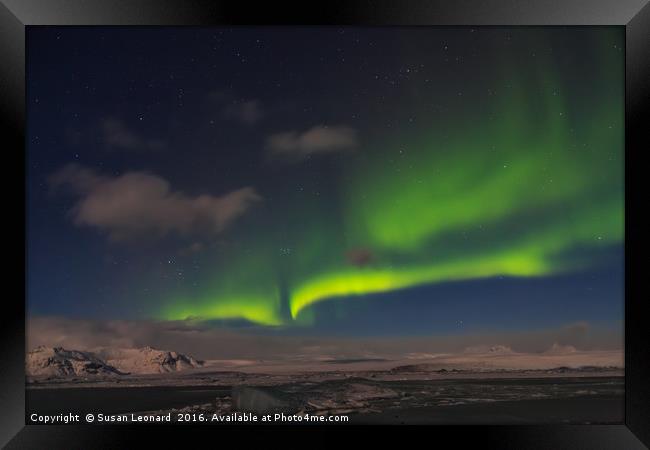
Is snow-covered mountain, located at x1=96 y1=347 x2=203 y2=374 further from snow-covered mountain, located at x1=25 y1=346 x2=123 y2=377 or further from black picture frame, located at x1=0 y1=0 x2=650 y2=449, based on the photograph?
black picture frame, located at x1=0 y1=0 x2=650 y2=449

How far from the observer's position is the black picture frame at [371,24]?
2.58 m

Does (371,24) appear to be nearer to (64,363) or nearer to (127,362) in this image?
(127,362)

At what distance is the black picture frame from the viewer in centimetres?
258

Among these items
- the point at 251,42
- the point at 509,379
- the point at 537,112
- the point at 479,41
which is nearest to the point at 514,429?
the point at 509,379

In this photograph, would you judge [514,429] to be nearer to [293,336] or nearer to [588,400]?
[588,400]

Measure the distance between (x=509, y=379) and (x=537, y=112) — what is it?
1116 millimetres

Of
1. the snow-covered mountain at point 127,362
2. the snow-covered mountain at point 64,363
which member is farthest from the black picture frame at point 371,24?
the snow-covered mountain at point 127,362

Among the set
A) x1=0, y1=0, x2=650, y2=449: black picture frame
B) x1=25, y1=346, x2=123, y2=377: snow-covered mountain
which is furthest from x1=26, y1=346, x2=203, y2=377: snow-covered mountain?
x1=0, y1=0, x2=650, y2=449: black picture frame

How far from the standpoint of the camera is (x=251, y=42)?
9.41 ft

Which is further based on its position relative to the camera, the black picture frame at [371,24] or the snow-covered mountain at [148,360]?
the snow-covered mountain at [148,360]

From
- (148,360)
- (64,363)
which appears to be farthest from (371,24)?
(64,363)

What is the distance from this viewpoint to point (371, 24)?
264cm

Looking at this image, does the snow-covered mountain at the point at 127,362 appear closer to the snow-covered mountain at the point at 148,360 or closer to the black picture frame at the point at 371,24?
the snow-covered mountain at the point at 148,360

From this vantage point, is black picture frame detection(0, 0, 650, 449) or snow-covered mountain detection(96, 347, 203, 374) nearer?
black picture frame detection(0, 0, 650, 449)
